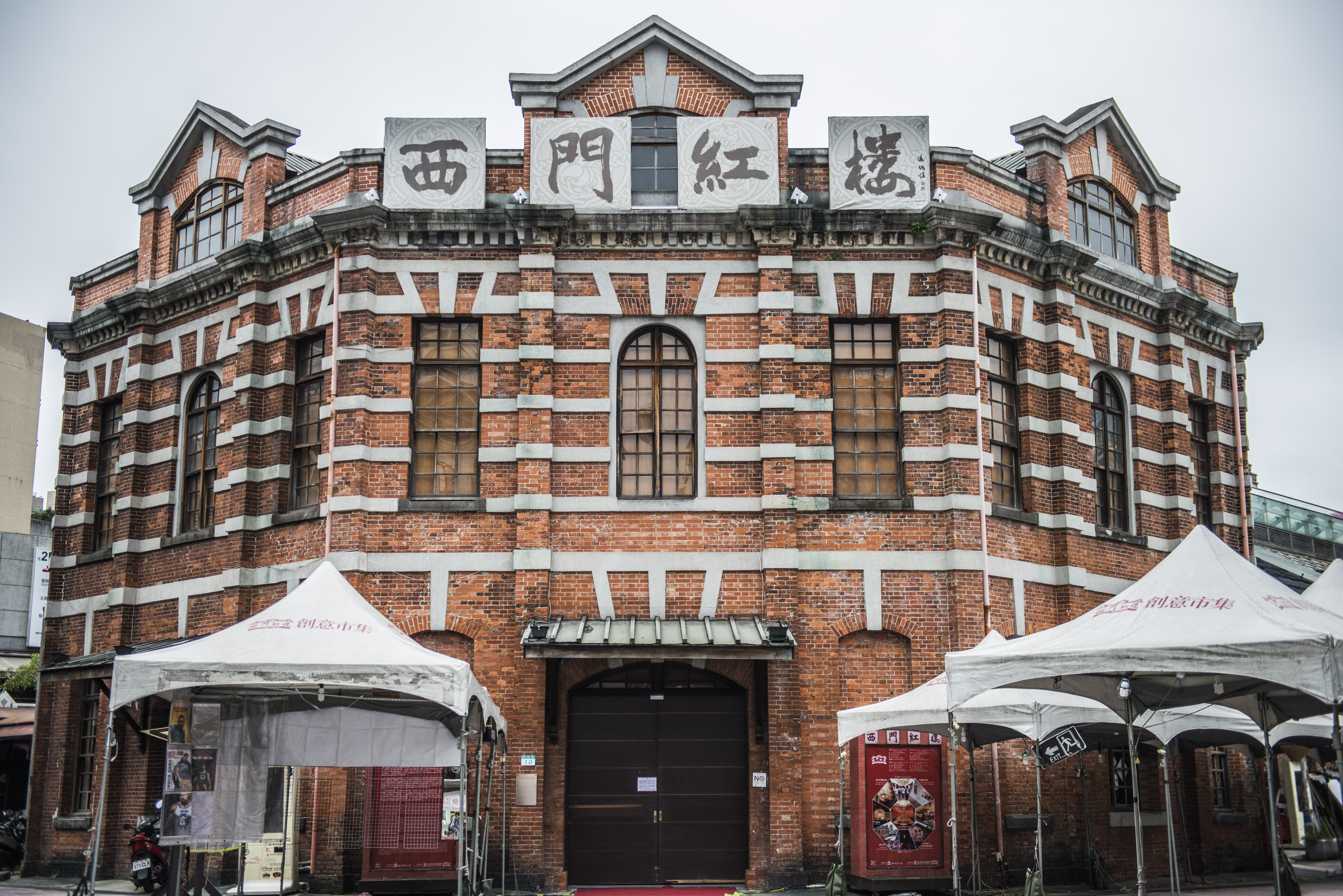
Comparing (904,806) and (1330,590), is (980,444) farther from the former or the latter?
(1330,590)

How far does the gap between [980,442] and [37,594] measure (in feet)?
119

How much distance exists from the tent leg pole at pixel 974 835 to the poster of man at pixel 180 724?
1003cm

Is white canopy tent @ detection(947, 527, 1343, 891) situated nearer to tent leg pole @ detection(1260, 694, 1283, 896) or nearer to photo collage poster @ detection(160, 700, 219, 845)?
tent leg pole @ detection(1260, 694, 1283, 896)

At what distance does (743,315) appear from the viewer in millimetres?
20406

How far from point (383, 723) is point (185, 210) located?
13358mm

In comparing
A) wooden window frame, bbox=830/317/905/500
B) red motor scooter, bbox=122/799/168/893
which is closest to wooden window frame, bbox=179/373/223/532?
red motor scooter, bbox=122/799/168/893

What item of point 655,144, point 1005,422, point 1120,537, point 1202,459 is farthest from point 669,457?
point 1202,459

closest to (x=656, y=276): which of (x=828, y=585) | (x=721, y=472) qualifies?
(x=721, y=472)

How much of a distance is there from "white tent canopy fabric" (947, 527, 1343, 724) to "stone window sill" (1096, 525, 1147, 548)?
26.1 ft

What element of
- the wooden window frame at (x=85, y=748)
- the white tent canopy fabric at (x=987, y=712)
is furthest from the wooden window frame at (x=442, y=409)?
the wooden window frame at (x=85, y=748)

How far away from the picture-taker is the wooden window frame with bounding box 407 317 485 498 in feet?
66.4

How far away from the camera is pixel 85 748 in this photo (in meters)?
23.9

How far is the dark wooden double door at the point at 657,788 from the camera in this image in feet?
62.3

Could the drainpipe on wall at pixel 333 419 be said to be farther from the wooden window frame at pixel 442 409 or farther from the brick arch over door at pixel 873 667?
the brick arch over door at pixel 873 667
